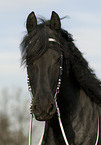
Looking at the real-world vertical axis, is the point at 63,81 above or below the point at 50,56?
below

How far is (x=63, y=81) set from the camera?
4.95 m

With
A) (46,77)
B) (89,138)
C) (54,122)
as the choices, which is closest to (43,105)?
(46,77)

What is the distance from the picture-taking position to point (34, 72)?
14.6ft

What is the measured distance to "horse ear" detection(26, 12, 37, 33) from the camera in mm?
4991

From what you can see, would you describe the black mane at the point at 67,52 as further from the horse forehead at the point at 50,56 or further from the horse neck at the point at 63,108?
the horse neck at the point at 63,108

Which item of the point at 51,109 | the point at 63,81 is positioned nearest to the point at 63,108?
the point at 63,81

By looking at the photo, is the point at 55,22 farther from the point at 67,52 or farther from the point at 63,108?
the point at 63,108

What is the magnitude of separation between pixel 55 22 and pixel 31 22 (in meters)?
0.42

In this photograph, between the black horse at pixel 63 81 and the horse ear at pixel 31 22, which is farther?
the horse ear at pixel 31 22

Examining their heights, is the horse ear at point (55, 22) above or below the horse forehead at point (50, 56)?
above

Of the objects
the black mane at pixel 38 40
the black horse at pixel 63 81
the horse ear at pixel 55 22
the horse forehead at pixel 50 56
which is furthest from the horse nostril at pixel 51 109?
the horse ear at pixel 55 22

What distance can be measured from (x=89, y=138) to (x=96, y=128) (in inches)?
9.5

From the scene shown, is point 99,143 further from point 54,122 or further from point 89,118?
point 54,122

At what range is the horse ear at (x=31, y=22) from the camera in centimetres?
499
